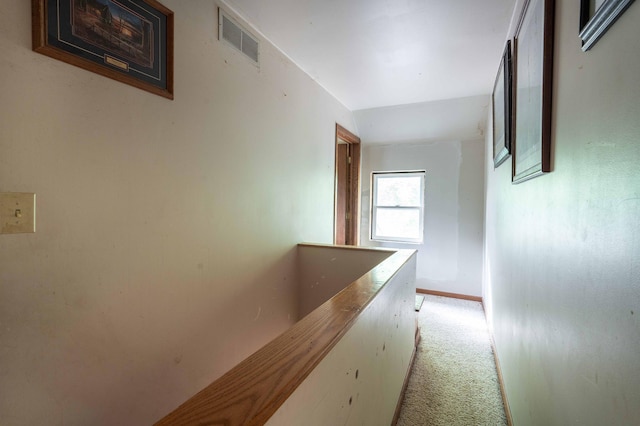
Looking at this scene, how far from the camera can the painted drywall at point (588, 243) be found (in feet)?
1.73

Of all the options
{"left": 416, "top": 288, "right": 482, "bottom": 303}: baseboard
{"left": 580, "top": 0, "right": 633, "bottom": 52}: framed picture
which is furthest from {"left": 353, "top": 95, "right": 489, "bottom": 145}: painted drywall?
{"left": 580, "top": 0, "right": 633, "bottom": 52}: framed picture

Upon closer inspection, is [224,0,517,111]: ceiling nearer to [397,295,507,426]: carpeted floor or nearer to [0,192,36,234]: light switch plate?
[0,192,36,234]: light switch plate

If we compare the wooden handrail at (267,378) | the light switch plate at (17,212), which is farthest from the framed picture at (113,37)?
the wooden handrail at (267,378)

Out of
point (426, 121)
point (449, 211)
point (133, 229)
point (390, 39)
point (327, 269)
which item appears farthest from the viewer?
point (449, 211)

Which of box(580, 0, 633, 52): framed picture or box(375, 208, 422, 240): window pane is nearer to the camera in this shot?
box(580, 0, 633, 52): framed picture

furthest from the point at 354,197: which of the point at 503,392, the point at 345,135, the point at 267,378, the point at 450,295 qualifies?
the point at 267,378

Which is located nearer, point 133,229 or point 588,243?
point 588,243

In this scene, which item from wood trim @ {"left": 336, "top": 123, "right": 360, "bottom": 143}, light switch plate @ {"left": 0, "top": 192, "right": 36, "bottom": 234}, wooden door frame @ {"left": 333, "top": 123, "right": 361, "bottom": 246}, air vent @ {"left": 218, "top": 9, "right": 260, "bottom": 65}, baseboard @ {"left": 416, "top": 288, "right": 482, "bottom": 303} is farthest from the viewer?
wooden door frame @ {"left": 333, "top": 123, "right": 361, "bottom": 246}

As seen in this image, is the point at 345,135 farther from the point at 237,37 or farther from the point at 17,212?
the point at 17,212

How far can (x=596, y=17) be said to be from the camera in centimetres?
64

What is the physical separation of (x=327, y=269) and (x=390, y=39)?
192 cm

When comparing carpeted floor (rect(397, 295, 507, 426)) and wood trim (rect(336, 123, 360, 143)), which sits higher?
wood trim (rect(336, 123, 360, 143))

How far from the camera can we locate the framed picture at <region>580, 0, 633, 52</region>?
552 millimetres

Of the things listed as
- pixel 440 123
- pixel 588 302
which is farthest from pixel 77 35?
pixel 440 123
